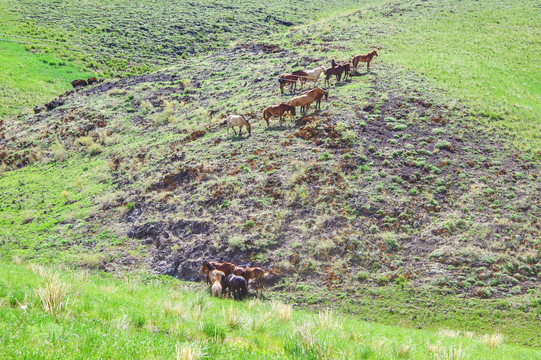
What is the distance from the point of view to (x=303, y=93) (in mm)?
26734

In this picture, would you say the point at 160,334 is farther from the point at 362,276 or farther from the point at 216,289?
the point at 362,276

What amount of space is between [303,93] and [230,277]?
16330 millimetres

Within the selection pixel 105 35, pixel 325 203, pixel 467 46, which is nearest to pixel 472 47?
pixel 467 46

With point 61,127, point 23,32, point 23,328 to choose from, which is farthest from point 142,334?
point 23,32

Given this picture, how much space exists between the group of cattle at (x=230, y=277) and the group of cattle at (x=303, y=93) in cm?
1169

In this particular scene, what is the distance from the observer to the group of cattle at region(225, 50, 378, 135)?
25156 mm

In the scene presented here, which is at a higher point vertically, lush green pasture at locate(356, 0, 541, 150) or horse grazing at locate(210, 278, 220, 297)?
lush green pasture at locate(356, 0, 541, 150)

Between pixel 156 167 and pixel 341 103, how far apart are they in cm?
1328

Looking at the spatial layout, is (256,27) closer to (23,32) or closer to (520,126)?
(23,32)

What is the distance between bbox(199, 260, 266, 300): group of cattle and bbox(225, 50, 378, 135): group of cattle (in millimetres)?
11692

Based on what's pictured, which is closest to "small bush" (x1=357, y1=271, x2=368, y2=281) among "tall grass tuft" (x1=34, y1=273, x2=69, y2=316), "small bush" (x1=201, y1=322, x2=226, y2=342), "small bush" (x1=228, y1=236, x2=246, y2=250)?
"small bush" (x1=228, y1=236, x2=246, y2=250)

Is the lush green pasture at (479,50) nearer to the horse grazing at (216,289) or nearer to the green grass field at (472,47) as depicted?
the green grass field at (472,47)

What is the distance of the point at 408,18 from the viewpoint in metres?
52.8

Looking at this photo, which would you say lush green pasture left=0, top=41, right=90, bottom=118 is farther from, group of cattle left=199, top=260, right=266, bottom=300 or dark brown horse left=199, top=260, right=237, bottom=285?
group of cattle left=199, top=260, right=266, bottom=300
